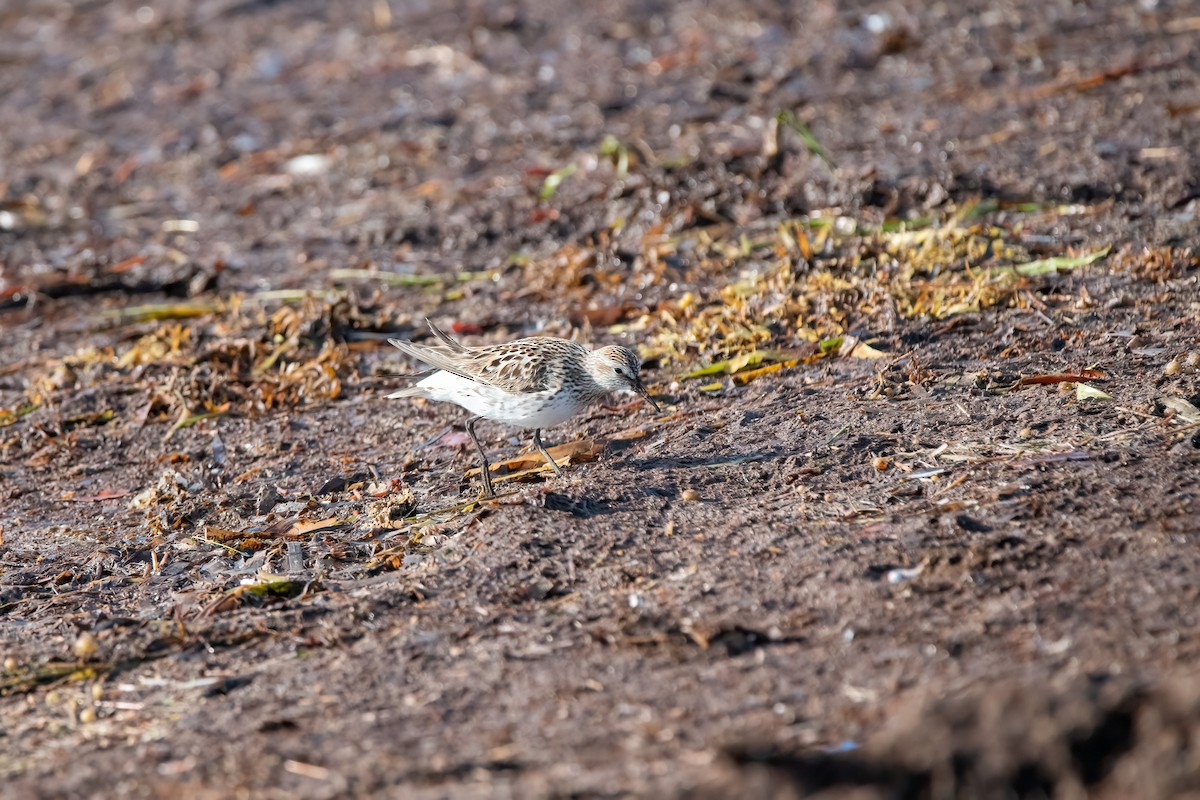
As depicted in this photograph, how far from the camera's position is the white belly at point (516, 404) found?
23.5 feet

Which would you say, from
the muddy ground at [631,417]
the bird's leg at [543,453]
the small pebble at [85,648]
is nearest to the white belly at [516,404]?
the bird's leg at [543,453]

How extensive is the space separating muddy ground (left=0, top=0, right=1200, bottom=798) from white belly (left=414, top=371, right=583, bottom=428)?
35 centimetres

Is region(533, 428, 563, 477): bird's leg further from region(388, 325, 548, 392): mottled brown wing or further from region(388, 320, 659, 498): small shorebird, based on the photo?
region(388, 325, 548, 392): mottled brown wing

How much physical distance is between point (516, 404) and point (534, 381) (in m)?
0.17

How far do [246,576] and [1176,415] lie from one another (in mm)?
4803

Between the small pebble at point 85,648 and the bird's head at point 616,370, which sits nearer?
the small pebble at point 85,648

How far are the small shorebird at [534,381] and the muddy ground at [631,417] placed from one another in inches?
14.1

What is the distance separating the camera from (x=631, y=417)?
804cm

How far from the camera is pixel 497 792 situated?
14.0 ft

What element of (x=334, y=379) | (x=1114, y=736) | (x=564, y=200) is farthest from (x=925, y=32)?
(x=1114, y=736)

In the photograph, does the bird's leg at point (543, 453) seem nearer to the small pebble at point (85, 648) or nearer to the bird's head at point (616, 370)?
the bird's head at point (616, 370)

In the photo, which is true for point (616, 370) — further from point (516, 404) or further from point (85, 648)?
point (85, 648)

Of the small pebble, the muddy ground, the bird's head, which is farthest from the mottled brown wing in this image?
the small pebble

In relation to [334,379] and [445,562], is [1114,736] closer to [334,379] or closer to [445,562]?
[445,562]
